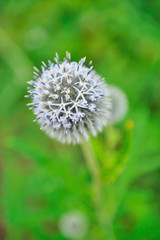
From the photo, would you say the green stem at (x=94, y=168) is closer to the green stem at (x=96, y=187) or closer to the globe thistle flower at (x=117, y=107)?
the green stem at (x=96, y=187)

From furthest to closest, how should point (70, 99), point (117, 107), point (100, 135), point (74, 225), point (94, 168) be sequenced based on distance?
1. point (100, 135)
2. point (74, 225)
3. point (117, 107)
4. point (94, 168)
5. point (70, 99)

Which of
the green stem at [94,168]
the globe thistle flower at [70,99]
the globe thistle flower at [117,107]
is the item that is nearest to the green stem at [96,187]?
the green stem at [94,168]

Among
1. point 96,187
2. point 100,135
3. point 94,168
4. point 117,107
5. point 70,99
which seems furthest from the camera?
point 100,135

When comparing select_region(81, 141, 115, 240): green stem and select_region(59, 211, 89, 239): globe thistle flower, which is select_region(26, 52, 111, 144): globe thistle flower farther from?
select_region(59, 211, 89, 239): globe thistle flower

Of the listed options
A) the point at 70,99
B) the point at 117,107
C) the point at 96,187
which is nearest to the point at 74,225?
the point at 96,187

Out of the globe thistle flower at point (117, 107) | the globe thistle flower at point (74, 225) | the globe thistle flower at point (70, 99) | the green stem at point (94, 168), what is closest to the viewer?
the globe thistle flower at point (70, 99)

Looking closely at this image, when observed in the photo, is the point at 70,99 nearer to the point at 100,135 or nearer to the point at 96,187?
the point at 96,187
